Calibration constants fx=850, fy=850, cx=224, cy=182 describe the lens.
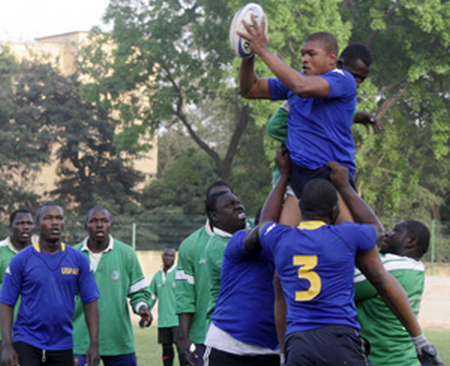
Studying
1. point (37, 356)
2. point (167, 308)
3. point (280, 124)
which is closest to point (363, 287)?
point (280, 124)

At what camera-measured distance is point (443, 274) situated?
30625mm

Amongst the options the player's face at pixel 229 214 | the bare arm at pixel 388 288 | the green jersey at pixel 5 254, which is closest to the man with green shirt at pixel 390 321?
the bare arm at pixel 388 288

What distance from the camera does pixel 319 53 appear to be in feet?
18.4

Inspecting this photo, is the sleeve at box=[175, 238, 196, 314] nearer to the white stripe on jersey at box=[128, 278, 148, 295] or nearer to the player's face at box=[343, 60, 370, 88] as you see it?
the white stripe on jersey at box=[128, 278, 148, 295]

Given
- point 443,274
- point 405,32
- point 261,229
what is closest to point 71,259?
point 261,229

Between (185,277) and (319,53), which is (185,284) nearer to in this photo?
(185,277)

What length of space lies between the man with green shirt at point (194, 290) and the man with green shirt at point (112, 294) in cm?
57

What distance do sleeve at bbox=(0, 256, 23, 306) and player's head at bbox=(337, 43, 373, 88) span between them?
3.64 m

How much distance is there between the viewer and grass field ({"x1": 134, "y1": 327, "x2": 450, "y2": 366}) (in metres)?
14.5

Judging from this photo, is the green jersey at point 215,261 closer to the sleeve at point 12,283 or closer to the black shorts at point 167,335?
the sleeve at point 12,283

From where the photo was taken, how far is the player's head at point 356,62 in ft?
20.0

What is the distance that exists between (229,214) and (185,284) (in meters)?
1.80

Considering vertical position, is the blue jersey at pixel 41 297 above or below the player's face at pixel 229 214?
below

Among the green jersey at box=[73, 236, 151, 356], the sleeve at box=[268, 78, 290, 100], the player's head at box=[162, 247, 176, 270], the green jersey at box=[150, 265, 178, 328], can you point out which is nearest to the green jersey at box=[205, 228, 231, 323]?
the sleeve at box=[268, 78, 290, 100]
